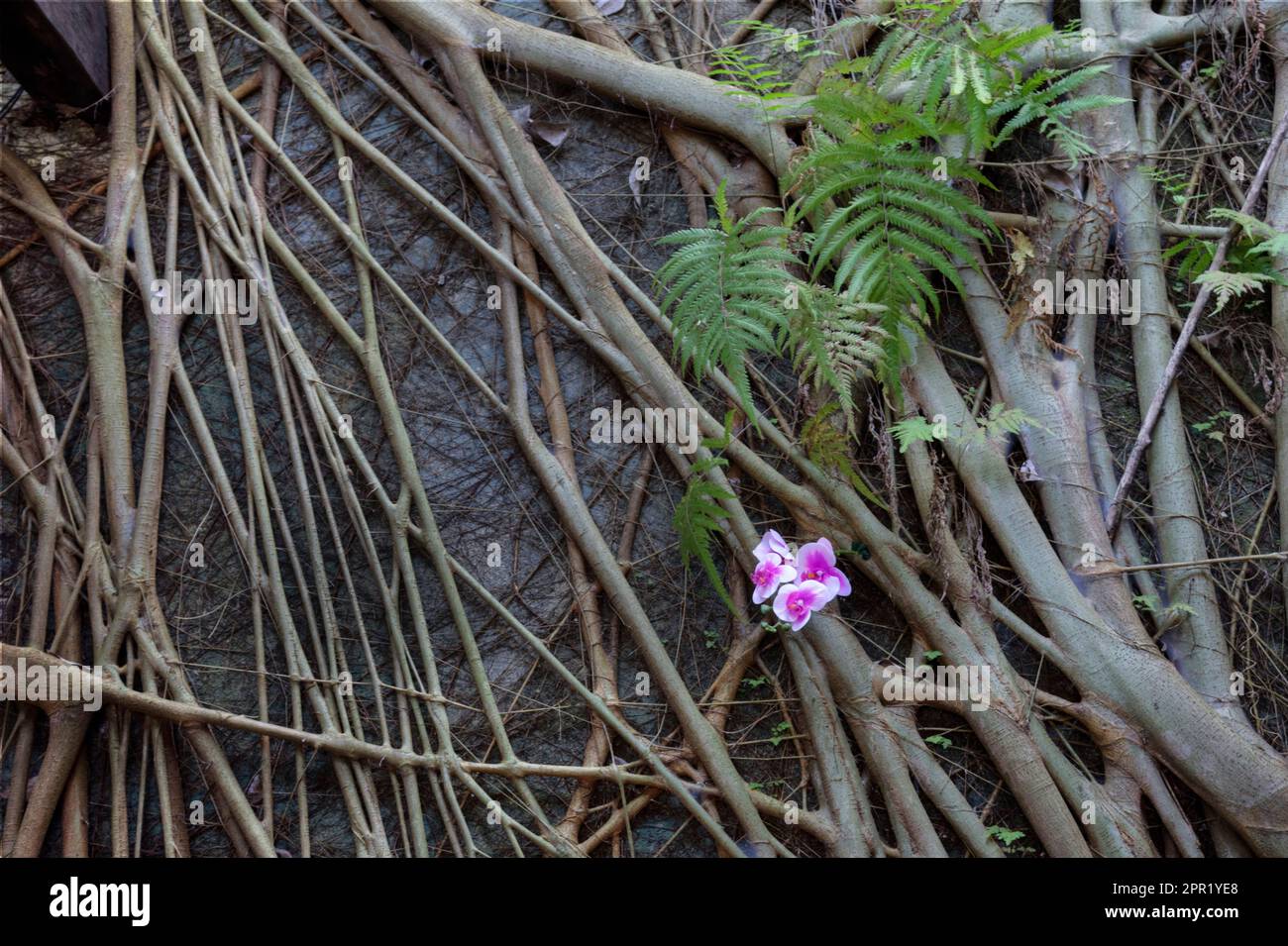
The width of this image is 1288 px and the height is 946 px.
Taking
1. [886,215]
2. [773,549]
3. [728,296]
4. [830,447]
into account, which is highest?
[886,215]

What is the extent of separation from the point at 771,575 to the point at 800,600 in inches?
4.3

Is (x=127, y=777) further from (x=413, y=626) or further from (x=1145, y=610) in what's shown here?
(x=1145, y=610)

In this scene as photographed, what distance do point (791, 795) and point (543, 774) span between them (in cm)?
74

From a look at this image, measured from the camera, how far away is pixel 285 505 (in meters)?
3.04

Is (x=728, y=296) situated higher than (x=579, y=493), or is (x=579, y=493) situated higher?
(x=728, y=296)

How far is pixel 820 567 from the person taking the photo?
277 cm

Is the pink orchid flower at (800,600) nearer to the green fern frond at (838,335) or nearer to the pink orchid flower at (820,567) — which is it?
the pink orchid flower at (820,567)

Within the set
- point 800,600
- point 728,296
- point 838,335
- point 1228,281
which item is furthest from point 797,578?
point 1228,281

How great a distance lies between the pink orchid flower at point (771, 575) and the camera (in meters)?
2.76

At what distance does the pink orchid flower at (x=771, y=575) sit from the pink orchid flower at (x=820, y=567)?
37 mm

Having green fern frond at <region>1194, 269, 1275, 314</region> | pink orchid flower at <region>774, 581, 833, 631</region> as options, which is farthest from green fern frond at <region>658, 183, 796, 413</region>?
green fern frond at <region>1194, 269, 1275, 314</region>

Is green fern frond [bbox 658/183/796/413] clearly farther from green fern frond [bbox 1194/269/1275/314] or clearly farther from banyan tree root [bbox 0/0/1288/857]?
green fern frond [bbox 1194/269/1275/314]

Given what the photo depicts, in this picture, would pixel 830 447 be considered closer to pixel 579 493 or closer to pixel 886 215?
pixel 886 215

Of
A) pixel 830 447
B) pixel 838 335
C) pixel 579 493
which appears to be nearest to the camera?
pixel 838 335
